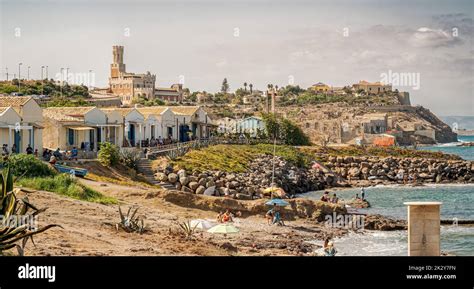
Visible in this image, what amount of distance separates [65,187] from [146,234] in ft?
16.7

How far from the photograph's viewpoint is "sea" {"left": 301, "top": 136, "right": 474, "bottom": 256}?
66.2 feet

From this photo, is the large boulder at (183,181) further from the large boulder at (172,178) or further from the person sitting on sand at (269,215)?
the person sitting on sand at (269,215)

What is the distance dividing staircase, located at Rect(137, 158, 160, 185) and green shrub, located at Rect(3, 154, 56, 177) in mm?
7597

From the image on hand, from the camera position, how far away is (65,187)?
20688 millimetres

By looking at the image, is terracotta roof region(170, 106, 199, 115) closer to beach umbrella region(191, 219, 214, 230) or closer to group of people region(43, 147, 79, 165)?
group of people region(43, 147, 79, 165)

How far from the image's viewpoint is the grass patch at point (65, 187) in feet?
66.0

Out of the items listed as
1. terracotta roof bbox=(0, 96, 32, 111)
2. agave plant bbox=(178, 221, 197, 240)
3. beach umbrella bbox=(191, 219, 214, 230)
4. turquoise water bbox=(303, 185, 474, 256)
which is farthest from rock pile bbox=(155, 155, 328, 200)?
agave plant bbox=(178, 221, 197, 240)

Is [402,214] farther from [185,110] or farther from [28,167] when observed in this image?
[185,110]

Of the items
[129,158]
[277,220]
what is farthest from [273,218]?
[129,158]

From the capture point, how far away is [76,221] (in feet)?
52.5

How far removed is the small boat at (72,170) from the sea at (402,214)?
9511 millimetres
